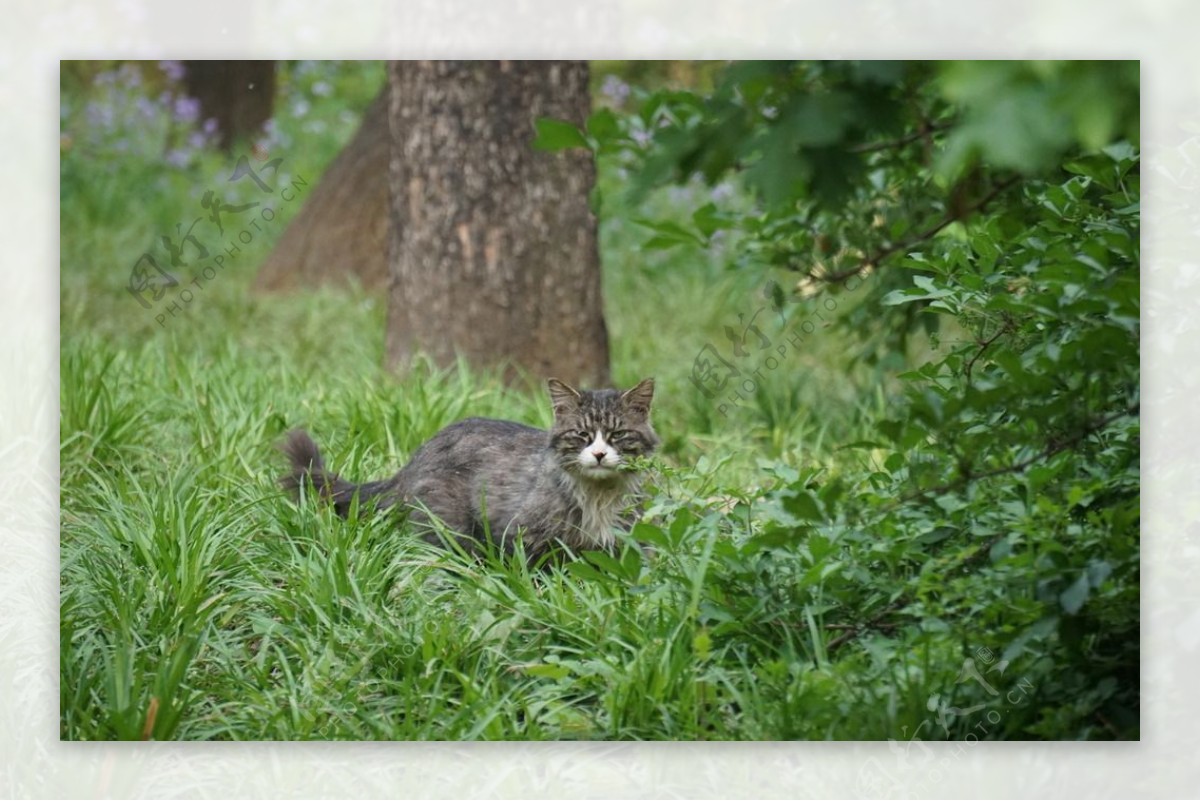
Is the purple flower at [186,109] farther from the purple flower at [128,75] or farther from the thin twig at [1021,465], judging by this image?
the thin twig at [1021,465]

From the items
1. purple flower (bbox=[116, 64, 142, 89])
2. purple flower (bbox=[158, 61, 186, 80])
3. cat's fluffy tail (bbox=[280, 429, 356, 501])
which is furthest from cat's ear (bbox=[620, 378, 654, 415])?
purple flower (bbox=[116, 64, 142, 89])

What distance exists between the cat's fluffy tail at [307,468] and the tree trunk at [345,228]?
2.77 meters

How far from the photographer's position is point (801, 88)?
2365mm

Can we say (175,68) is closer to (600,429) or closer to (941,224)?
(600,429)

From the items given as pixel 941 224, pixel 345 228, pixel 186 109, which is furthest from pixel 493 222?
pixel 186 109

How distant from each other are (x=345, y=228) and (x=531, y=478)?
3321 millimetres

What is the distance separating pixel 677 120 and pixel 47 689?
2.04m

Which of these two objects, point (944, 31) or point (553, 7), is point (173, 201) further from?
point (944, 31)

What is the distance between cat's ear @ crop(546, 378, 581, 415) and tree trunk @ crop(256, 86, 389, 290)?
9.85 feet

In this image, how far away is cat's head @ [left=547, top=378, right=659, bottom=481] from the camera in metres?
3.81

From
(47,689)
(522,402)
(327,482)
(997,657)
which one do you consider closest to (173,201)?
(522,402)

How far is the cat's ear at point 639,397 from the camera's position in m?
3.94

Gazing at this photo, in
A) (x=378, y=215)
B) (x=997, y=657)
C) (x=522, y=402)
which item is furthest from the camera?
(x=378, y=215)

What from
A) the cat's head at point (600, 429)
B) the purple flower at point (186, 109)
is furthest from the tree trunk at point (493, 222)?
the purple flower at point (186, 109)
